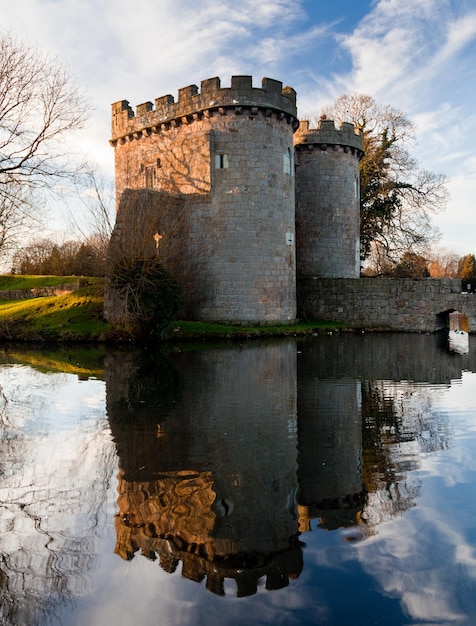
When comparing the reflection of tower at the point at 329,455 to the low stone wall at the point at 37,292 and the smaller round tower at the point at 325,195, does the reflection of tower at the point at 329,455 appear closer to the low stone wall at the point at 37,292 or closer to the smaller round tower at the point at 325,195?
the smaller round tower at the point at 325,195

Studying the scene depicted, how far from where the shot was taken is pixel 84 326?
66.2 ft

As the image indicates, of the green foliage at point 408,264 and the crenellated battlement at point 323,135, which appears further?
the green foliage at point 408,264

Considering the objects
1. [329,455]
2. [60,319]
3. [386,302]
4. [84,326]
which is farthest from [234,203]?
[329,455]

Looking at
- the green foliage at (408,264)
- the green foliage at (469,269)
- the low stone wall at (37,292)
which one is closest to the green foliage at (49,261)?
the low stone wall at (37,292)

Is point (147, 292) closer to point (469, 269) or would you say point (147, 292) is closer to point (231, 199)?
point (231, 199)

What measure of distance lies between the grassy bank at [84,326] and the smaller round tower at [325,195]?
4.61 meters

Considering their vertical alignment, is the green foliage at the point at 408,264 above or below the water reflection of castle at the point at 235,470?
above

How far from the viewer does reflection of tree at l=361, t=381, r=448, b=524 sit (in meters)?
4.71

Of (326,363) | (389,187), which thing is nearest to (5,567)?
(326,363)

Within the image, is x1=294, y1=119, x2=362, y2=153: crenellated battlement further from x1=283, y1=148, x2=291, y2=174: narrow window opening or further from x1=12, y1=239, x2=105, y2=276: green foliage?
x1=12, y1=239, x2=105, y2=276: green foliage

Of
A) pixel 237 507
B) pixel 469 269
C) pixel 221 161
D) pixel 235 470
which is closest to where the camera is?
pixel 237 507

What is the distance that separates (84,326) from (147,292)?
387 cm

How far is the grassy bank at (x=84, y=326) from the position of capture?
1980cm

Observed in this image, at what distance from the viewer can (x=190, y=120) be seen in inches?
888
